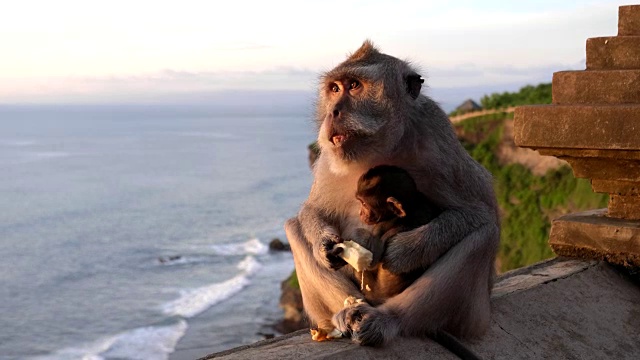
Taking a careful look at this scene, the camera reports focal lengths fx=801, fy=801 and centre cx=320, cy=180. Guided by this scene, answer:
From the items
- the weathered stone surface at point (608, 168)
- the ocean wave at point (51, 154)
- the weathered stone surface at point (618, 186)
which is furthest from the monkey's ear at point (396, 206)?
the ocean wave at point (51, 154)

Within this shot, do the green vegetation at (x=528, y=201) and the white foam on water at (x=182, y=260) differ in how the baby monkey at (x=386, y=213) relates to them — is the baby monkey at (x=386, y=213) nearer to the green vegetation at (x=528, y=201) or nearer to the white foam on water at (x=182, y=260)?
the green vegetation at (x=528, y=201)

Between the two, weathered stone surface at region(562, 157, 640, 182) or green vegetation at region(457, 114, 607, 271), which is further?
green vegetation at region(457, 114, 607, 271)

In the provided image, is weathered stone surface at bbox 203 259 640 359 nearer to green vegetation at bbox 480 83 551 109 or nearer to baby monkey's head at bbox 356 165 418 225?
baby monkey's head at bbox 356 165 418 225

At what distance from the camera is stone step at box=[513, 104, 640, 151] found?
441 cm

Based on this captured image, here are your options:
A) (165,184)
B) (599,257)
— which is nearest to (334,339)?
(599,257)

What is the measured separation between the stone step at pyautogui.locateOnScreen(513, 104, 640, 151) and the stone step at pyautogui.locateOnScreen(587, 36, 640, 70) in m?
0.45

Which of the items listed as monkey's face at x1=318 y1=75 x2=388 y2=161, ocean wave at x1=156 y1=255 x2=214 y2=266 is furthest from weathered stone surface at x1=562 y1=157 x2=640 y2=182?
ocean wave at x1=156 y1=255 x2=214 y2=266

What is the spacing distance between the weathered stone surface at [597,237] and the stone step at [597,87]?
85 cm

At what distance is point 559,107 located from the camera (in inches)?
182

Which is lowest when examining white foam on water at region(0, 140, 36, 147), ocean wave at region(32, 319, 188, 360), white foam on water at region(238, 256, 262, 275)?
ocean wave at region(32, 319, 188, 360)

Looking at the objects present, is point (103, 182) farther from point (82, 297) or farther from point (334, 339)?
point (334, 339)

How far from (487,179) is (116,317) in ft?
115

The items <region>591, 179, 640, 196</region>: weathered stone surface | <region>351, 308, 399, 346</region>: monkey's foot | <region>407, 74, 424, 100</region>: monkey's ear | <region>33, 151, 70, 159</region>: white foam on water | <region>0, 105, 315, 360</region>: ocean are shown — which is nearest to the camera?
<region>351, 308, 399, 346</region>: monkey's foot

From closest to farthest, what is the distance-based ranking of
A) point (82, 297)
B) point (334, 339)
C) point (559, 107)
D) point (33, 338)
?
1. point (334, 339)
2. point (559, 107)
3. point (33, 338)
4. point (82, 297)
